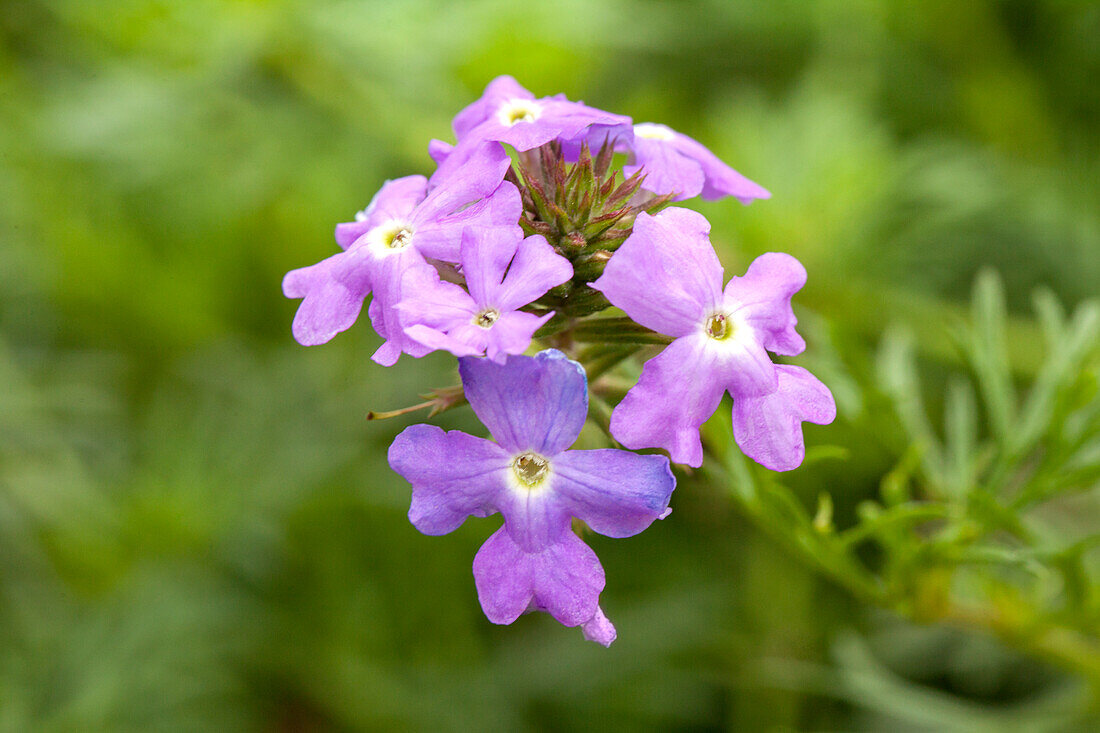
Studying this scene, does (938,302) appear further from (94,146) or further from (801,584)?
(94,146)

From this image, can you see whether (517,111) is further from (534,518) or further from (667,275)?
(534,518)

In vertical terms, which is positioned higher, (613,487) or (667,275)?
(667,275)

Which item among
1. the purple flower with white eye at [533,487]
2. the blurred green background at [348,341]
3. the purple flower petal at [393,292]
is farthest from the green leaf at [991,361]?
the purple flower petal at [393,292]

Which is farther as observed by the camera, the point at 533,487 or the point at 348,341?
the point at 348,341

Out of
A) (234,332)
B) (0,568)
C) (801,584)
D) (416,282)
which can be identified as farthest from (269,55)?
(801,584)

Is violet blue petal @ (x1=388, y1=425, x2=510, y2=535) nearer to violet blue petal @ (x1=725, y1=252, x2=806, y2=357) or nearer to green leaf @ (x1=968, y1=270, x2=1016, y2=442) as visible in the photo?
violet blue petal @ (x1=725, y1=252, x2=806, y2=357)

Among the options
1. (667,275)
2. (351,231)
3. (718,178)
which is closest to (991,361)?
(718,178)
